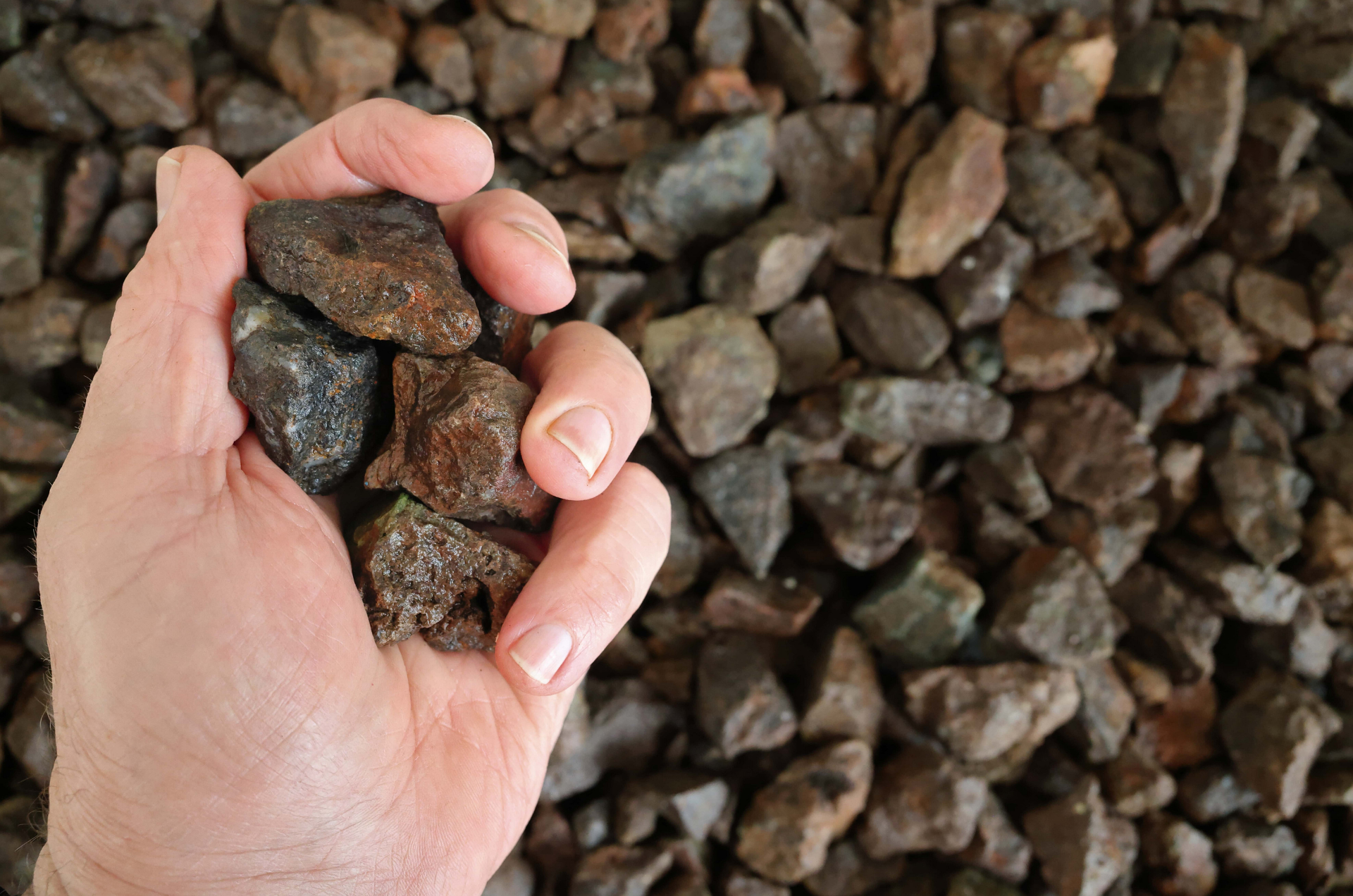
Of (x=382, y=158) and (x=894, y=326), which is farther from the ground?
(x=382, y=158)

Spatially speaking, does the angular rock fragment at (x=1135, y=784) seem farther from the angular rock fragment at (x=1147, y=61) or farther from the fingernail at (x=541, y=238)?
the fingernail at (x=541, y=238)

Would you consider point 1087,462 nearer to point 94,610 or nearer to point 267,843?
point 267,843

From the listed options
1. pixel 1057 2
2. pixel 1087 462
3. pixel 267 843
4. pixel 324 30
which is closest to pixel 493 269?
pixel 267 843

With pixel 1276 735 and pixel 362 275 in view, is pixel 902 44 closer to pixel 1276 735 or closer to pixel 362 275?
pixel 362 275

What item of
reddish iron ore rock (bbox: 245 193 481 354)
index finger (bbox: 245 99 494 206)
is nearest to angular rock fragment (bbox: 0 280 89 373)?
index finger (bbox: 245 99 494 206)

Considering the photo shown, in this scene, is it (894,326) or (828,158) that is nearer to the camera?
(894,326)

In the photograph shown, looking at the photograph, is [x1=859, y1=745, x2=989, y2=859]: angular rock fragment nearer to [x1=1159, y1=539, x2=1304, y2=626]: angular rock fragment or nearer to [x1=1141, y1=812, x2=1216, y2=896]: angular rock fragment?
[x1=1141, y1=812, x2=1216, y2=896]: angular rock fragment

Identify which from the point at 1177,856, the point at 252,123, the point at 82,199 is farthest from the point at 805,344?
the point at 82,199
